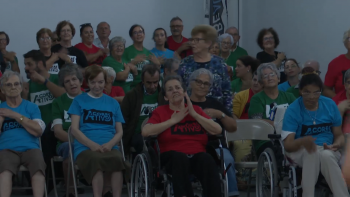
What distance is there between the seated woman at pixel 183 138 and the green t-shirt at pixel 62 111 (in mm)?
1036

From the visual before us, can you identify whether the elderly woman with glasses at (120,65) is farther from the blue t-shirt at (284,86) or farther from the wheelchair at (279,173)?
the wheelchair at (279,173)

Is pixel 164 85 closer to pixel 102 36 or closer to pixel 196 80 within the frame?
pixel 196 80

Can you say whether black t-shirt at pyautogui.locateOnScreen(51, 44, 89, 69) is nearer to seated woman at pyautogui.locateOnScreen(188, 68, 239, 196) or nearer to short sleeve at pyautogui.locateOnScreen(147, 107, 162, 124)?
seated woman at pyautogui.locateOnScreen(188, 68, 239, 196)

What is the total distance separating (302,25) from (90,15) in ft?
8.66

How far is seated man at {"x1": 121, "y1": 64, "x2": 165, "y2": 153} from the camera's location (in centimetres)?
550

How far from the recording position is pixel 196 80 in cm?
491

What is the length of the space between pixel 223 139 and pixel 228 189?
43 centimetres

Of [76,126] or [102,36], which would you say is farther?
[102,36]

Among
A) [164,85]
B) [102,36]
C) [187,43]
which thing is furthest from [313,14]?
[164,85]

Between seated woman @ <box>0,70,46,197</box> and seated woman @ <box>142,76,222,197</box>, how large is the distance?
3.07ft

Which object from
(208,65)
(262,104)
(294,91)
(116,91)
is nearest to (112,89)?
(116,91)

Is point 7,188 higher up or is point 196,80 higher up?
point 196,80

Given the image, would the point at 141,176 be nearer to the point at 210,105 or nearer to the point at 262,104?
the point at 210,105

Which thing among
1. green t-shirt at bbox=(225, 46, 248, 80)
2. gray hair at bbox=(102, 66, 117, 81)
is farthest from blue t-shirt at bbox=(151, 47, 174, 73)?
gray hair at bbox=(102, 66, 117, 81)
